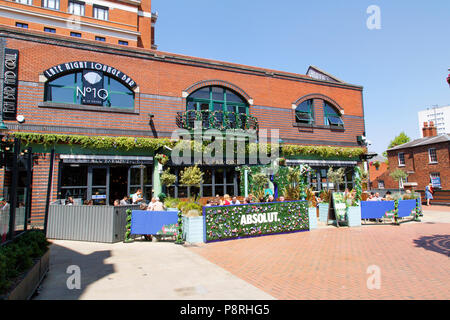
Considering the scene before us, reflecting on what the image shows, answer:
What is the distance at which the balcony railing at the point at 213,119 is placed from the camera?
16531 millimetres

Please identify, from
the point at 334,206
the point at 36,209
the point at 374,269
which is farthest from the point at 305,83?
the point at 36,209

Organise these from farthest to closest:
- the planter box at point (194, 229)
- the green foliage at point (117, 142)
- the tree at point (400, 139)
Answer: the tree at point (400, 139), the green foliage at point (117, 142), the planter box at point (194, 229)

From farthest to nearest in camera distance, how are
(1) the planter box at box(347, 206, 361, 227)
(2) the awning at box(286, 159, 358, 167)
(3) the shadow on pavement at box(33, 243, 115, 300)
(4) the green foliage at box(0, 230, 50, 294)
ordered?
(2) the awning at box(286, 159, 358, 167), (1) the planter box at box(347, 206, 361, 227), (3) the shadow on pavement at box(33, 243, 115, 300), (4) the green foliage at box(0, 230, 50, 294)

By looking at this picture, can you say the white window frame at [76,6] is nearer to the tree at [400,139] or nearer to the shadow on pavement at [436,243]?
the shadow on pavement at [436,243]

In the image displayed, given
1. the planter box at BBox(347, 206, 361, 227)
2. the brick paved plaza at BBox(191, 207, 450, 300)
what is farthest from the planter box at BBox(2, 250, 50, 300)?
the planter box at BBox(347, 206, 361, 227)

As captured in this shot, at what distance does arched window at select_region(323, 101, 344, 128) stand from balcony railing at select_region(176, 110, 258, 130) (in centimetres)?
729

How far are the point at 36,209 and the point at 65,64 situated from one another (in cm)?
→ 736

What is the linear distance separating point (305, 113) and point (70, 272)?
1842cm

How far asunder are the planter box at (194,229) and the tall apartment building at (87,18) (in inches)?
961

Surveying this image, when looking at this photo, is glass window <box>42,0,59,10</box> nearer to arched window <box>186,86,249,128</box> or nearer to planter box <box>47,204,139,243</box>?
arched window <box>186,86,249,128</box>

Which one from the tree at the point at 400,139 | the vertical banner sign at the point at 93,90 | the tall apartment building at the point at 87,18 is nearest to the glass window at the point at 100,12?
the tall apartment building at the point at 87,18

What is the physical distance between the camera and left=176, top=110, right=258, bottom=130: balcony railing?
16.5m

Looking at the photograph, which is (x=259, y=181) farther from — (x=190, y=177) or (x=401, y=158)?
(x=401, y=158)
